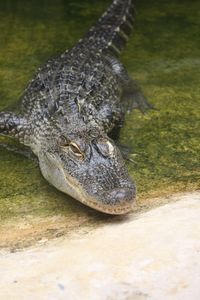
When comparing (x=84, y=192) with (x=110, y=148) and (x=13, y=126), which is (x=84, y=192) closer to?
(x=110, y=148)

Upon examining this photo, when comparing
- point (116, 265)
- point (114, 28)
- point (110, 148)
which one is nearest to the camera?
point (116, 265)

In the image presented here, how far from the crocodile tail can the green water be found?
16 centimetres

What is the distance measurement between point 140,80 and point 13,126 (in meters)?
1.68

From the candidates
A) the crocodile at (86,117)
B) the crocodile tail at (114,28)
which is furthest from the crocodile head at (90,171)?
the crocodile tail at (114,28)

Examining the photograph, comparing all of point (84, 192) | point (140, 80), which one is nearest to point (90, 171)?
point (84, 192)

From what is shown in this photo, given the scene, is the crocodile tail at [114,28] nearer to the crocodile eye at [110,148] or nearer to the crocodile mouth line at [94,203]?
the crocodile eye at [110,148]

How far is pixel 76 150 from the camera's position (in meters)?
4.57

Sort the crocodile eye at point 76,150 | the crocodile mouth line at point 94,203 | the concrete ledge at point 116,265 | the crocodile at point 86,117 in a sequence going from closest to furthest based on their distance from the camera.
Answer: the concrete ledge at point 116,265 → the crocodile mouth line at point 94,203 → the crocodile at point 86,117 → the crocodile eye at point 76,150

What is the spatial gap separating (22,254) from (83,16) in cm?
484

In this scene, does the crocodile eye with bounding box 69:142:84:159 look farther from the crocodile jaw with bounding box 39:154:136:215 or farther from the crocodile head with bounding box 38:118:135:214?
the crocodile jaw with bounding box 39:154:136:215

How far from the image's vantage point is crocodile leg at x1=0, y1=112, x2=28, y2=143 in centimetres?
546

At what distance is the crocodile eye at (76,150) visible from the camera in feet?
14.9

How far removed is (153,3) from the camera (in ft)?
27.7

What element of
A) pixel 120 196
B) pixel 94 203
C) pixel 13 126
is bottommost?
pixel 13 126
